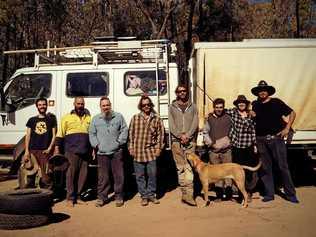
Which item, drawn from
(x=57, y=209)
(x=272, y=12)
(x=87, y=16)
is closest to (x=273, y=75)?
(x=57, y=209)

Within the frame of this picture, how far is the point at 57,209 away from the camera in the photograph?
7.79m

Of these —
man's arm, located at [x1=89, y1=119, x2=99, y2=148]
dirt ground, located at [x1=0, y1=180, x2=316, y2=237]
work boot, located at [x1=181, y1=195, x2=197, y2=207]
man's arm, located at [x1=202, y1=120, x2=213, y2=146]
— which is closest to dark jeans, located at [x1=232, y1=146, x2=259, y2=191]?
man's arm, located at [x1=202, y1=120, x2=213, y2=146]

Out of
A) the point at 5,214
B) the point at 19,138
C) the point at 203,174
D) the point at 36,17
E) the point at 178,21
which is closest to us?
the point at 5,214

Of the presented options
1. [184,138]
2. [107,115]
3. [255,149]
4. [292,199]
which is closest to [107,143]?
[107,115]

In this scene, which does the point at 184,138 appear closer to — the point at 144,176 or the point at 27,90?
the point at 144,176

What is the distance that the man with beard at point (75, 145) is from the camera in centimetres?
791

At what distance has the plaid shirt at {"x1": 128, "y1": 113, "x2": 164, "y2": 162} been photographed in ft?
25.9

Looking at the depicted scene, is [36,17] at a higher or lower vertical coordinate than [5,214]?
higher

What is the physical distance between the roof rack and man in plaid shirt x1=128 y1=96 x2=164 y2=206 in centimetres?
143

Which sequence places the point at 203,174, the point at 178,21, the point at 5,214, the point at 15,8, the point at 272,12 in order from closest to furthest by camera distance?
the point at 5,214
the point at 203,174
the point at 15,8
the point at 178,21
the point at 272,12

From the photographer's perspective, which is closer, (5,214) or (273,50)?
(5,214)

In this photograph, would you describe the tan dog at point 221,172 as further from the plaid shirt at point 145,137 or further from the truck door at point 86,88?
the truck door at point 86,88

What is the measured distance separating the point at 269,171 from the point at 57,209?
3674mm

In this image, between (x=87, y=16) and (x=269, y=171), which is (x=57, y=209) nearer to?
(x=269, y=171)
